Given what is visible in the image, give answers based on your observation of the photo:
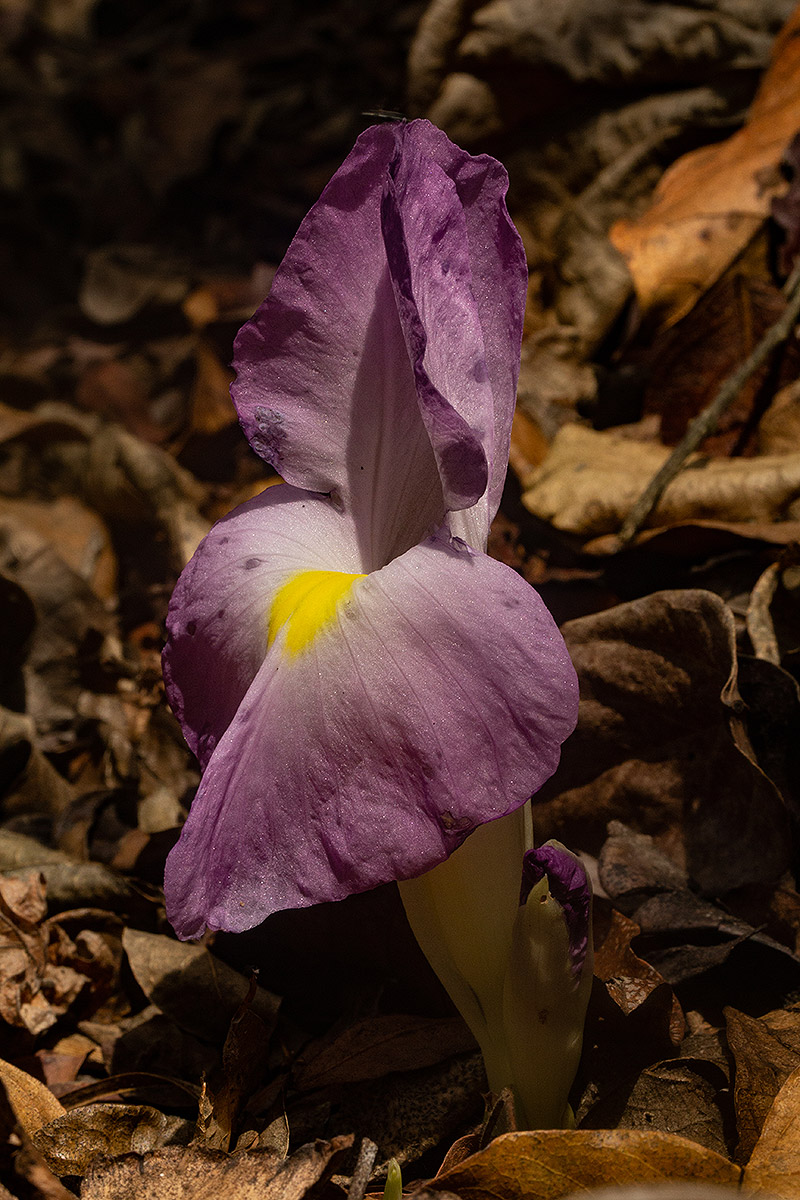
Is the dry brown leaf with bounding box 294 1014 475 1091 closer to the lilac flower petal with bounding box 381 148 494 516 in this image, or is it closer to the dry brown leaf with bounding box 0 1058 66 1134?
the dry brown leaf with bounding box 0 1058 66 1134

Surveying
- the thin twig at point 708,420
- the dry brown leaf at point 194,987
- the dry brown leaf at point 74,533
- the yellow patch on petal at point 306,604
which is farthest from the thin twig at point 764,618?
the dry brown leaf at point 74,533

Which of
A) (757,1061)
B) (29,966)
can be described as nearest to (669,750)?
(757,1061)

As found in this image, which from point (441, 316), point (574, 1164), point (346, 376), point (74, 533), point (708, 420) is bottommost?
point (74, 533)

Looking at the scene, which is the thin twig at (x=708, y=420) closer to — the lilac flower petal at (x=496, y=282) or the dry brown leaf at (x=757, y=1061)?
the lilac flower petal at (x=496, y=282)

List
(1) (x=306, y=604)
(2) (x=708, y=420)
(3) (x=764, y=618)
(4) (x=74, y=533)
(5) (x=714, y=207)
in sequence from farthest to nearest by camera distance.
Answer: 1. (4) (x=74, y=533)
2. (5) (x=714, y=207)
3. (2) (x=708, y=420)
4. (3) (x=764, y=618)
5. (1) (x=306, y=604)

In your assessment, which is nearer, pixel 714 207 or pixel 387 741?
pixel 387 741

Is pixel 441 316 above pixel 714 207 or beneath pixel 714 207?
Result: above

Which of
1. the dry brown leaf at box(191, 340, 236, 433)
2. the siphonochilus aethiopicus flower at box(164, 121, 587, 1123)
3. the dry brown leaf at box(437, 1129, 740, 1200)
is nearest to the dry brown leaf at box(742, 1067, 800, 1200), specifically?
the dry brown leaf at box(437, 1129, 740, 1200)

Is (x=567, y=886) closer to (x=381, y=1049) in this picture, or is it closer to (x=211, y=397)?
(x=381, y=1049)
